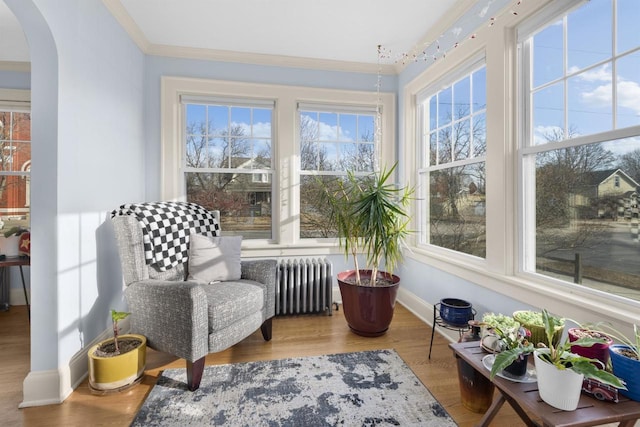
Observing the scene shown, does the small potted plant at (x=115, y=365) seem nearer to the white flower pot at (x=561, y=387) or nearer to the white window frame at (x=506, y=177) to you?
the white flower pot at (x=561, y=387)

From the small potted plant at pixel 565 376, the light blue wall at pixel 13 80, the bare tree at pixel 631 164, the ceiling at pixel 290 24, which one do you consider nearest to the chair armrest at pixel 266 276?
the small potted plant at pixel 565 376

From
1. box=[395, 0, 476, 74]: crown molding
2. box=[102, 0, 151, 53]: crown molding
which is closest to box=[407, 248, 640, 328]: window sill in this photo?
box=[395, 0, 476, 74]: crown molding

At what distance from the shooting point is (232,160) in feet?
10.6

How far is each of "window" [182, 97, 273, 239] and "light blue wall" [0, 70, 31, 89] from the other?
5.61ft

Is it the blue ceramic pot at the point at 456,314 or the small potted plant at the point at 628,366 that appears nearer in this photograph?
the small potted plant at the point at 628,366

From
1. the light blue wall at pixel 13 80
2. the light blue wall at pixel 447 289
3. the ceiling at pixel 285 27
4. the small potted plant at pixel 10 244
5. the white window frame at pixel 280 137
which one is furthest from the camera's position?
the light blue wall at pixel 13 80

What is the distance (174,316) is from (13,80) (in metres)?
Result: 3.31

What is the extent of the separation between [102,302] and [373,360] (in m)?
2.01

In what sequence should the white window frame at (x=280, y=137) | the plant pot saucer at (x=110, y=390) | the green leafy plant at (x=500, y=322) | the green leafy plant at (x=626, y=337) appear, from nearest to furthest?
the green leafy plant at (x=626, y=337)
the green leafy plant at (x=500, y=322)
the plant pot saucer at (x=110, y=390)
the white window frame at (x=280, y=137)

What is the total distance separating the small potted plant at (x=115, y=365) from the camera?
1785mm

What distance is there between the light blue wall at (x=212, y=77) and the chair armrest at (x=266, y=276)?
133 cm

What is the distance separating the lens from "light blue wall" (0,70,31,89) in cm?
314

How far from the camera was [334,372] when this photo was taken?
2.01 metres

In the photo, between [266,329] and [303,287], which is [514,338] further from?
[303,287]
